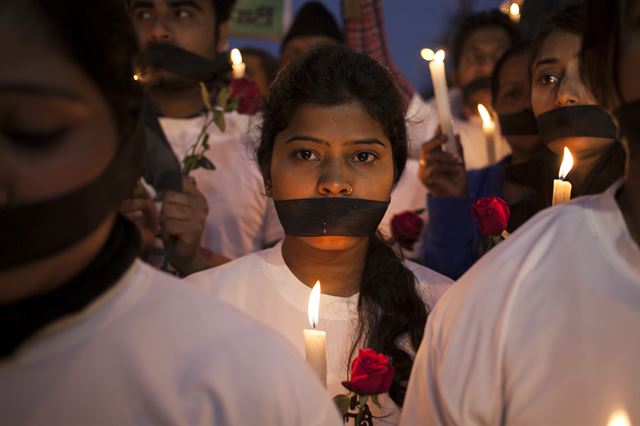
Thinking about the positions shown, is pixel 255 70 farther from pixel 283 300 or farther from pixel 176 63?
pixel 283 300

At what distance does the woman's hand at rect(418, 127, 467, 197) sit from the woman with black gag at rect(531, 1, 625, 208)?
684mm

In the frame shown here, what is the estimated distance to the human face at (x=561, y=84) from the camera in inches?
124

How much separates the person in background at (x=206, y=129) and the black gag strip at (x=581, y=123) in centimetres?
150

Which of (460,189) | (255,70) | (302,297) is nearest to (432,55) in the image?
(460,189)

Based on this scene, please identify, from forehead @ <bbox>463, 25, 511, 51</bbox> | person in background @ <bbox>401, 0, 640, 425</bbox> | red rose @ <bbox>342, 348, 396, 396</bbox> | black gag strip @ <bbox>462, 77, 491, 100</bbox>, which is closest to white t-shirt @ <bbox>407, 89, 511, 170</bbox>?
black gag strip @ <bbox>462, 77, 491, 100</bbox>

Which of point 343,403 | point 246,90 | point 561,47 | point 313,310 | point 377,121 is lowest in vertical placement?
point 343,403

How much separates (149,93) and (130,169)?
3.08 meters

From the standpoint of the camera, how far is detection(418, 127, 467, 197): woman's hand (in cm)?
416

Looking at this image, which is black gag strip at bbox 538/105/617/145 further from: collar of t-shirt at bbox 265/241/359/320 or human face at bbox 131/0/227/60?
human face at bbox 131/0/227/60

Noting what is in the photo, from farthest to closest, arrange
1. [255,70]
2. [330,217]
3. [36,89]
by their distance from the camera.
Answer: [255,70], [330,217], [36,89]

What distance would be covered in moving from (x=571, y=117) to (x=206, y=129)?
6.15 feet

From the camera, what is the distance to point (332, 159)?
297cm

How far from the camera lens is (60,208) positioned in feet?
4.99

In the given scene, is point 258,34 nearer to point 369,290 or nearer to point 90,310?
point 369,290
